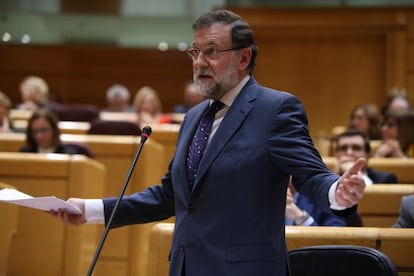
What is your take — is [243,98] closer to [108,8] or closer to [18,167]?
[18,167]

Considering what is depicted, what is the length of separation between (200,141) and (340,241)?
798 mm

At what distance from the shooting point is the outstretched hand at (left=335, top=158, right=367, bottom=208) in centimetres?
217

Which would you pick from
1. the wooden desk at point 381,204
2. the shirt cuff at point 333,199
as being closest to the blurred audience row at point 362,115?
the wooden desk at point 381,204

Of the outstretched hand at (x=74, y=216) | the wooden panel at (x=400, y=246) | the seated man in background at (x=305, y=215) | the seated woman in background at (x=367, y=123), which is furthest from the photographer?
the seated woman in background at (x=367, y=123)

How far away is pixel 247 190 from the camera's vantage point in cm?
243

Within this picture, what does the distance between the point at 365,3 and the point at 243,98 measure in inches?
331

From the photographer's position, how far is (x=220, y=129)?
99.4 inches

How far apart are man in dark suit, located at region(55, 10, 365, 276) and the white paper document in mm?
352

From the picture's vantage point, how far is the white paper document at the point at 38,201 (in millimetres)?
2592

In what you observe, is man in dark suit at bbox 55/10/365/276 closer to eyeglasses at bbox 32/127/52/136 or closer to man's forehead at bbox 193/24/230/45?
man's forehead at bbox 193/24/230/45

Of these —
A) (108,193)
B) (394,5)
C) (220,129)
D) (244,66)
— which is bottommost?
(108,193)

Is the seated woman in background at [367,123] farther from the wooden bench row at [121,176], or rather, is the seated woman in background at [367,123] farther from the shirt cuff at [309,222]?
the shirt cuff at [309,222]

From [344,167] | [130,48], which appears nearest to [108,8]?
[130,48]

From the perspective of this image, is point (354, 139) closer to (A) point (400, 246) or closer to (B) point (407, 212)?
(B) point (407, 212)
